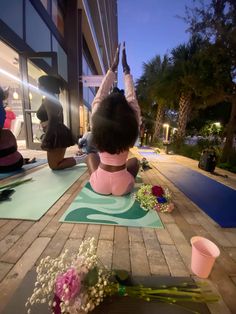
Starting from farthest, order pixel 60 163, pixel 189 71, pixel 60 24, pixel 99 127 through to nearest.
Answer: pixel 60 24 → pixel 189 71 → pixel 60 163 → pixel 99 127

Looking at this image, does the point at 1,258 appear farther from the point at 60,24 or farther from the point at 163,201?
the point at 60,24

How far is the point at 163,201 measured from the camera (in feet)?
6.95

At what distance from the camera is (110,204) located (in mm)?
2201

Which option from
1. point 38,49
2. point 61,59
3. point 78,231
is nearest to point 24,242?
point 78,231

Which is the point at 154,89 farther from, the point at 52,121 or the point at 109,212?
the point at 109,212

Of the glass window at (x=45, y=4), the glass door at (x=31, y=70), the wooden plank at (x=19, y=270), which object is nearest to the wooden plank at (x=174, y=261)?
the wooden plank at (x=19, y=270)

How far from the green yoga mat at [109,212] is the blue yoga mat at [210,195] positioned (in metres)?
0.70

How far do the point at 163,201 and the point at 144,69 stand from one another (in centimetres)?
1377

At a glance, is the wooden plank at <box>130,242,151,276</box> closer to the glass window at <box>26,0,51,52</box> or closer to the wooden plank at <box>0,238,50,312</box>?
the wooden plank at <box>0,238,50,312</box>

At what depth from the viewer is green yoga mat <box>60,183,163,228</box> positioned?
71.5 inches

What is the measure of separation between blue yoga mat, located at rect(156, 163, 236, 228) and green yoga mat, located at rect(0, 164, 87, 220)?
5.84ft

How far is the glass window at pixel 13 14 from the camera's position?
153 inches

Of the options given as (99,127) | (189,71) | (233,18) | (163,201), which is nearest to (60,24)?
(189,71)

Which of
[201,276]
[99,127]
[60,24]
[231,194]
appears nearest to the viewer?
[201,276]
